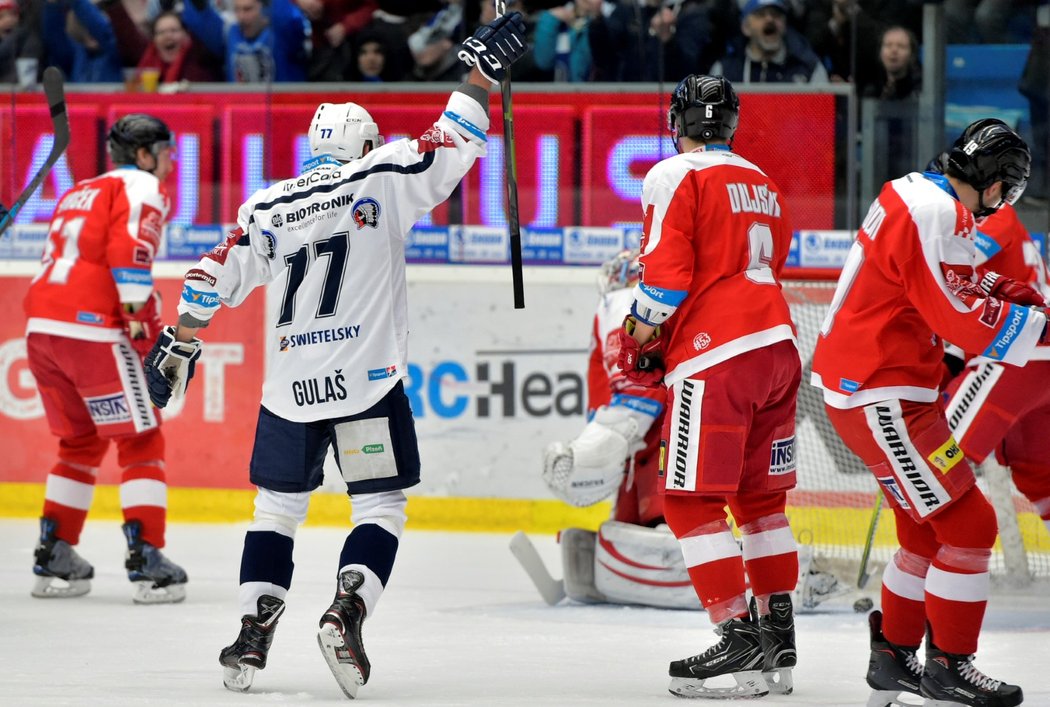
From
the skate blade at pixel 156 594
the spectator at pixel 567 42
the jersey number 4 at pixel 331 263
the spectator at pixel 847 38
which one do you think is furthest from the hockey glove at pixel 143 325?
the spectator at pixel 847 38

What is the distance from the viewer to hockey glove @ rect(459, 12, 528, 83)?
12.3 feet

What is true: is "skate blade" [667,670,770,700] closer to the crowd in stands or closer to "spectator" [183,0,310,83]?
the crowd in stands

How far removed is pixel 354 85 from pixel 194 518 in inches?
83.3

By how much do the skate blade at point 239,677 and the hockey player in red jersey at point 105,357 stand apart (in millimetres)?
1573

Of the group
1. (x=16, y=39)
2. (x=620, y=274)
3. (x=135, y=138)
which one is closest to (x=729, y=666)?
(x=620, y=274)

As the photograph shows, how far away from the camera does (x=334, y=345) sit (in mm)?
3775

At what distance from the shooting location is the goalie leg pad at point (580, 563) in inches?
201

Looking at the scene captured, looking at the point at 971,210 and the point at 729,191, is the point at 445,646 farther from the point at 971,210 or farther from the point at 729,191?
the point at 971,210

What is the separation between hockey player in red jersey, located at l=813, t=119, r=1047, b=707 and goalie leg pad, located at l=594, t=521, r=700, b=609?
1380 millimetres

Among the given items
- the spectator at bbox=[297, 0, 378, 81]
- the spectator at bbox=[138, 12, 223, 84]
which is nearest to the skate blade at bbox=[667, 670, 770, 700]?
the spectator at bbox=[297, 0, 378, 81]

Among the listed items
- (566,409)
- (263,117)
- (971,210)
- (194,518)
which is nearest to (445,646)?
(971,210)

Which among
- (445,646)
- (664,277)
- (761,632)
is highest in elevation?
(664,277)

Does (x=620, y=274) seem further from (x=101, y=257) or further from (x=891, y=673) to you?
(x=891, y=673)

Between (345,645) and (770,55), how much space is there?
14.0 ft
